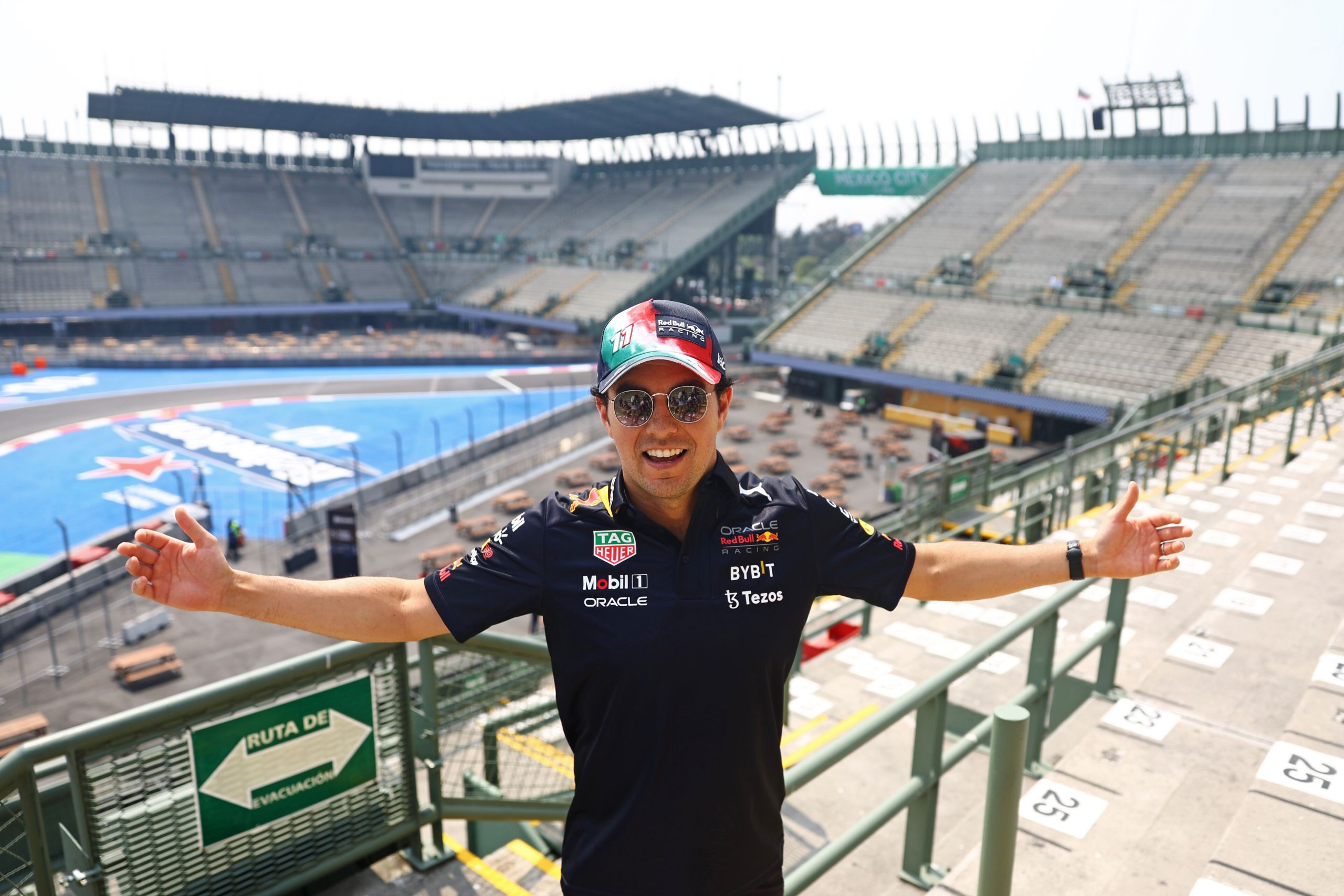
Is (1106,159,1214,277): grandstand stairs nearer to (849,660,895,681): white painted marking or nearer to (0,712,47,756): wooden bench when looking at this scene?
(849,660,895,681): white painted marking

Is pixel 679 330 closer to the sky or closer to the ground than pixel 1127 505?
Result: closer to the sky

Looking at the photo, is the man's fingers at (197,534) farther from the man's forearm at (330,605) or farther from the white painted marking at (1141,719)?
the white painted marking at (1141,719)

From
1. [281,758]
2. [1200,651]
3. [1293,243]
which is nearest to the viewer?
[281,758]

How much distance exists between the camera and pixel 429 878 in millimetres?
3965

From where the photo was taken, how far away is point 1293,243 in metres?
31.8

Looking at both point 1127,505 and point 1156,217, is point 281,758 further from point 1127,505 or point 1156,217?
point 1156,217

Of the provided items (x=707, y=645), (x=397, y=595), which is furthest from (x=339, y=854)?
(x=707, y=645)

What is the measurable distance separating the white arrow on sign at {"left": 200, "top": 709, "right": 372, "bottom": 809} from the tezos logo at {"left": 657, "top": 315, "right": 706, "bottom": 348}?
255 cm

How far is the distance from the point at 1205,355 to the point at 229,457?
3181 cm

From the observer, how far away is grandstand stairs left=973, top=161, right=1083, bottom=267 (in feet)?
129

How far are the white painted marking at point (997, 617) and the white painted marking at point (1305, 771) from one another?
421 centimetres

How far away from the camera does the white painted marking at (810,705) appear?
7422mm

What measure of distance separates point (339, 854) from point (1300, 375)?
12976mm

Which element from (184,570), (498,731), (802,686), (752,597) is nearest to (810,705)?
(802,686)
